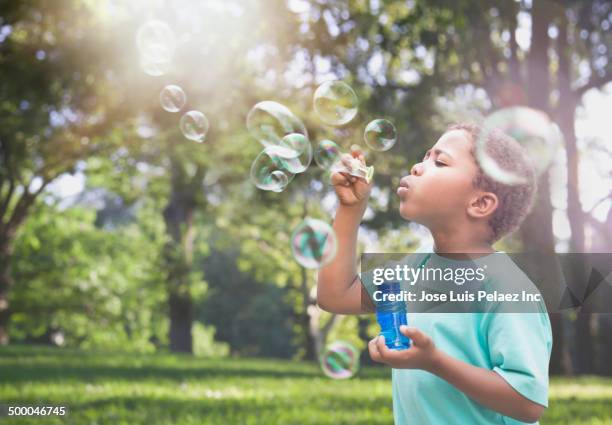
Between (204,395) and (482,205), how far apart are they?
4692mm

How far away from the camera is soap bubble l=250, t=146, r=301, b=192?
325 centimetres

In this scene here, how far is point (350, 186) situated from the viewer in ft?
6.79

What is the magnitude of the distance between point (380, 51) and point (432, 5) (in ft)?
6.39

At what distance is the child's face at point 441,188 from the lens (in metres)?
1.90

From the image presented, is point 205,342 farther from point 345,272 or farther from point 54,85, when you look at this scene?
point 345,272

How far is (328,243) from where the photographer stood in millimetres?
2281

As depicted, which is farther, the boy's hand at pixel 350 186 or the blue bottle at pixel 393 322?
the boy's hand at pixel 350 186

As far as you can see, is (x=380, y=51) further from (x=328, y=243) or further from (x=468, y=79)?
(x=328, y=243)

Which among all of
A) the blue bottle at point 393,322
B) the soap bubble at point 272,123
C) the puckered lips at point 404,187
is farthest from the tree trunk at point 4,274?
the blue bottle at point 393,322

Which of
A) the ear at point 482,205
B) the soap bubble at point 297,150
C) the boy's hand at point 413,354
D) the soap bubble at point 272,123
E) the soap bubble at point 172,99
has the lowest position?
the boy's hand at point 413,354

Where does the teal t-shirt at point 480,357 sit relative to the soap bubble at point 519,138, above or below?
below

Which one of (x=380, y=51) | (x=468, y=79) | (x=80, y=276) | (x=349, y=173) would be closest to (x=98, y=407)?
(x=349, y=173)

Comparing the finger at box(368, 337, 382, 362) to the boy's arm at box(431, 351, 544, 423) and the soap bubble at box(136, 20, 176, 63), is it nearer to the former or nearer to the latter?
the boy's arm at box(431, 351, 544, 423)

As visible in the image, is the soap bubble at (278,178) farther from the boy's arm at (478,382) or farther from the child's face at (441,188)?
the boy's arm at (478,382)
